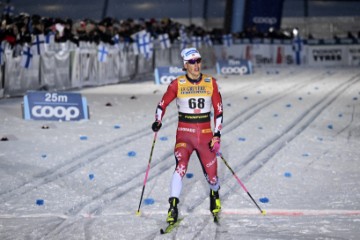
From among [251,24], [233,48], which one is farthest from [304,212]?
[251,24]

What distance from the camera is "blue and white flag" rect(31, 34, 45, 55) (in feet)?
66.3

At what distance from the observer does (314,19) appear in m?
44.0

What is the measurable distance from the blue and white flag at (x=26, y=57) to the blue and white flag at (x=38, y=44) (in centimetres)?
41

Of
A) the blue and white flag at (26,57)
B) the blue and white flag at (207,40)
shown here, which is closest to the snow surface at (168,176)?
the blue and white flag at (26,57)

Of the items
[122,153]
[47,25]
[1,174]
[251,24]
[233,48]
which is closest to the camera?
[1,174]

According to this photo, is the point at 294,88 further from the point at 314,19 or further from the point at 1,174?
the point at 314,19

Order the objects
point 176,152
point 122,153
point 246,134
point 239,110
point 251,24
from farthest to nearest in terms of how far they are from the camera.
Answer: point 251,24
point 239,110
point 246,134
point 122,153
point 176,152

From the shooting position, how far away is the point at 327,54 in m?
39.0

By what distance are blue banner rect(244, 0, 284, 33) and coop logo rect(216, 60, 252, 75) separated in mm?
10534

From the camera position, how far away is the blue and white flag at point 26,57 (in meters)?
19.5

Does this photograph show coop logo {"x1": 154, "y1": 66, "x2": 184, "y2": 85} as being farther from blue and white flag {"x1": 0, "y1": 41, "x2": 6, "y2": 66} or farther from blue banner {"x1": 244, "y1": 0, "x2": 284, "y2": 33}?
blue banner {"x1": 244, "y1": 0, "x2": 284, "y2": 33}

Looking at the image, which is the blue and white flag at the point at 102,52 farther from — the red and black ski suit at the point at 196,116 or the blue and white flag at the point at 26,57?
the red and black ski suit at the point at 196,116

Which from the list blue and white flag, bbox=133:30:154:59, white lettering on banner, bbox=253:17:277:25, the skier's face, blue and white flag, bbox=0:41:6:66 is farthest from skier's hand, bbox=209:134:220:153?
white lettering on banner, bbox=253:17:277:25

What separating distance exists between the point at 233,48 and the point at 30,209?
105 feet
